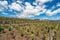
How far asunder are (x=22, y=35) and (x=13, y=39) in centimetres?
213

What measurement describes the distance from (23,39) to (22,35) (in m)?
1.52

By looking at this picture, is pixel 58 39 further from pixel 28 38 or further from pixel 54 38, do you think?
pixel 28 38

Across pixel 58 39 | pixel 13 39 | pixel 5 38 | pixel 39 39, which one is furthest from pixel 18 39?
pixel 58 39

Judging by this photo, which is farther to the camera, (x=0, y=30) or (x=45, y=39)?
(x=0, y=30)

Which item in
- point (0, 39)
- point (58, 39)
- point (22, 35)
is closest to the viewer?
point (0, 39)

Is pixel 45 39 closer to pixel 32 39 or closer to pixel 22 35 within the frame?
pixel 32 39

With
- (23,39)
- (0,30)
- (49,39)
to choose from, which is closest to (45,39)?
(49,39)

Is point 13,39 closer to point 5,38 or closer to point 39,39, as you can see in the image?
point 5,38

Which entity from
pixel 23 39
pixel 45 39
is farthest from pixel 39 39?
pixel 23 39

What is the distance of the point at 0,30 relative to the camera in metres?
15.3

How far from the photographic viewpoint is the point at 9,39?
41.8 ft

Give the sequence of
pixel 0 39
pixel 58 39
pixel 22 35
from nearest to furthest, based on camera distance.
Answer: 1. pixel 0 39
2. pixel 58 39
3. pixel 22 35

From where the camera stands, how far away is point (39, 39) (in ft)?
44.4

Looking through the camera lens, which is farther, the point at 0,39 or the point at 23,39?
the point at 23,39
